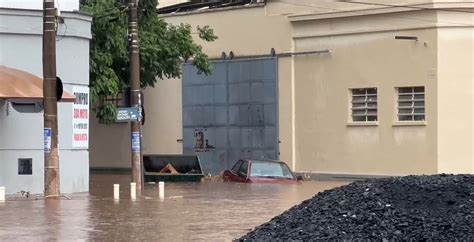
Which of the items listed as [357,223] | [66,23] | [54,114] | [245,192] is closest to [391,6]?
[245,192]

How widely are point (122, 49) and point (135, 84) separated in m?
4.00

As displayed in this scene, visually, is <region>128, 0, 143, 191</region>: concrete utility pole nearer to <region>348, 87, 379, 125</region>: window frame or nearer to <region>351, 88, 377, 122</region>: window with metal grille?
<region>348, 87, 379, 125</region>: window frame

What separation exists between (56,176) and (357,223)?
554 inches

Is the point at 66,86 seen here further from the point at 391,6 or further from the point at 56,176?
the point at 391,6

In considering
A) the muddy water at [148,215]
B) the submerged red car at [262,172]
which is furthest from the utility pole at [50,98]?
the submerged red car at [262,172]

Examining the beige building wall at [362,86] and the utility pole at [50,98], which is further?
the beige building wall at [362,86]

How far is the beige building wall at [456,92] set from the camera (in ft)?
120

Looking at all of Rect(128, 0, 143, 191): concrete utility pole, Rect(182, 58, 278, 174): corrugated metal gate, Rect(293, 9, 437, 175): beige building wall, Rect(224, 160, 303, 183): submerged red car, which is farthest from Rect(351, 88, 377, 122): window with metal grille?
Rect(128, 0, 143, 191): concrete utility pole

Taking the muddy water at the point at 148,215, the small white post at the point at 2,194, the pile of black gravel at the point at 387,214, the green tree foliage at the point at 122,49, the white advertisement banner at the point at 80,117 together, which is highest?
the green tree foliage at the point at 122,49

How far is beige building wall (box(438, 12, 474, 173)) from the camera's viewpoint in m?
36.6

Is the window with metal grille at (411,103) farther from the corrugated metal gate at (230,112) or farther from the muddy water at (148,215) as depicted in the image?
the muddy water at (148,215)

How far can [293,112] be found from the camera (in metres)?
40.8

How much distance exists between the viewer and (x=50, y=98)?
24172 millimetres

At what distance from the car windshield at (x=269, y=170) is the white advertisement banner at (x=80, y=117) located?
709cm
